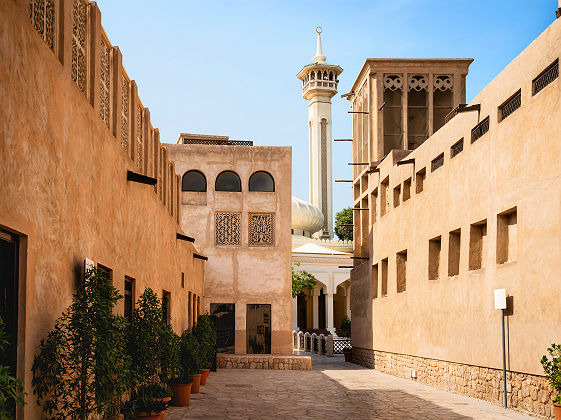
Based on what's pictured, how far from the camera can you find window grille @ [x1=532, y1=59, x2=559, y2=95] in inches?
492

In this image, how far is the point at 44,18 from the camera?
286 inches

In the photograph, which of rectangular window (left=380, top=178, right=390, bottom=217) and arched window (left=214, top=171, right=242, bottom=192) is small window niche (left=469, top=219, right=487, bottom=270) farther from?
arched window (left=214, top=171, right=242, bottom=192)

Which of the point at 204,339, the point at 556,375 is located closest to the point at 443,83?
the point at 204,339

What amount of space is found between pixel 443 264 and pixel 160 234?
282 inches

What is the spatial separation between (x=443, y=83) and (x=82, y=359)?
83.8 feet

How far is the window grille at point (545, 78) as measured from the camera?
41.0 feet

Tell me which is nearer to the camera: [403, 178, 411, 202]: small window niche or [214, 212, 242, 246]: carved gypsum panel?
[403, 178, 411, 202]: small window niche

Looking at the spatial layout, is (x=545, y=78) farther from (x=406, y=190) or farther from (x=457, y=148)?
(x=406, y=190)

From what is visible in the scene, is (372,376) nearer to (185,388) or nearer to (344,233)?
(185,388)

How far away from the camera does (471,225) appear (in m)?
16.4

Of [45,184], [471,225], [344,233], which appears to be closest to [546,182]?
[471,225]

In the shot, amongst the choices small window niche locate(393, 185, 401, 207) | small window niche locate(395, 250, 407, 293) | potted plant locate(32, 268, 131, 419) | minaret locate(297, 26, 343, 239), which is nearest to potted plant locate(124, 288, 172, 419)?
potted plant locate(32, 268, 131, 419)

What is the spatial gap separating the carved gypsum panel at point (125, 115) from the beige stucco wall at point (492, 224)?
689 cm

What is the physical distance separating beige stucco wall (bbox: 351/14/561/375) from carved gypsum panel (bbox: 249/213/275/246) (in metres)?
6.32
